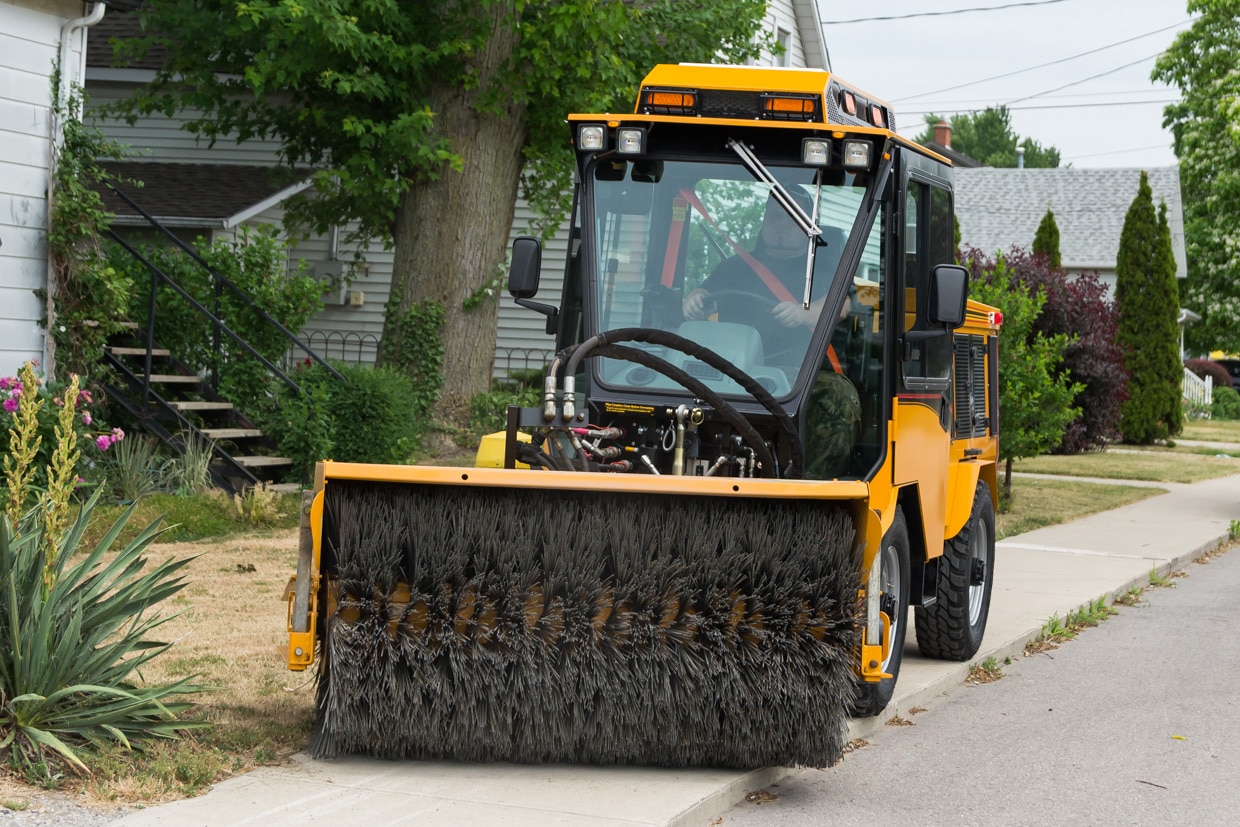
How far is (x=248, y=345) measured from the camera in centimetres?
1484

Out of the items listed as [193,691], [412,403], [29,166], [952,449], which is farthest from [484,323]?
[193,691]

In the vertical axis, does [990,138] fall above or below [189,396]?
above

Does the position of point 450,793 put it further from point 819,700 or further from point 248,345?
→ point 248,345

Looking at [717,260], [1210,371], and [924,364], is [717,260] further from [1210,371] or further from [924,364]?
[1210,371]

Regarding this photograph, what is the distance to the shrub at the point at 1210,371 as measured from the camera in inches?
2060

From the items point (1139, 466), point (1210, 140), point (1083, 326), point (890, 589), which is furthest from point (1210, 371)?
point (890, 589)

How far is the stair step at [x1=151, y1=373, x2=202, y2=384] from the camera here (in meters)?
14.2

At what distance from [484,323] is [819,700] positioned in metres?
12.6

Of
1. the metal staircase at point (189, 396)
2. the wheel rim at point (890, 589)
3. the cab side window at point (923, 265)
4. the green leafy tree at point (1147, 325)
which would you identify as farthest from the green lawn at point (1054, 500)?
the green leafy tree at point (1147, 325)

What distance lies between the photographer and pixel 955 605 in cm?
848

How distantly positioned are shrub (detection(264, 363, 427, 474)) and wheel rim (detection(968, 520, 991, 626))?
269 inches

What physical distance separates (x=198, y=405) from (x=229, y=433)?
42 cm

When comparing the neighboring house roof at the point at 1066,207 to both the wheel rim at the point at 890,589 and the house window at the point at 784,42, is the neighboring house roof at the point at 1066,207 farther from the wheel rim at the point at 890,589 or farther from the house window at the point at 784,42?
the wheel rim at the point at 890,589

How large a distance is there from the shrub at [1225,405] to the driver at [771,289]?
46.0 meters
